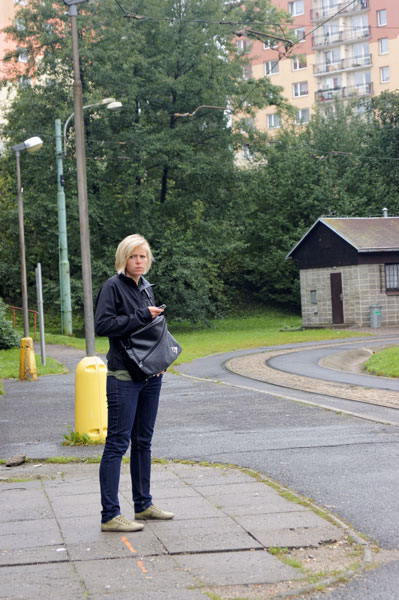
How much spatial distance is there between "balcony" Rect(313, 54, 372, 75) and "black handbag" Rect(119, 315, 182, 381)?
79.2m

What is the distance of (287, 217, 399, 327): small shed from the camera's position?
42.0m

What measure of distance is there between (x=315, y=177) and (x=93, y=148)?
15754mm

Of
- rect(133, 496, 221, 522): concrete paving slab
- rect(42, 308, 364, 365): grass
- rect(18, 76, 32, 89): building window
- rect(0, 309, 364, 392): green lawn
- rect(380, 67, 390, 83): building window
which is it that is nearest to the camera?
rect(133, 496, 221, 522): concrete paving slab

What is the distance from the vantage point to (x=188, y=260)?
136 ft

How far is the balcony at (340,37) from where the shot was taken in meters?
80.3

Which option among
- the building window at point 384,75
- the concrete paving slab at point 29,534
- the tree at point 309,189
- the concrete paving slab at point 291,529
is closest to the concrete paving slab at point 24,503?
the concrete paving slab at point 29,534

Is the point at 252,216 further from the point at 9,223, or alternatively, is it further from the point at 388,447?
the point at 388,447

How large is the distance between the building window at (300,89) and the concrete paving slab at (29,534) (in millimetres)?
81472

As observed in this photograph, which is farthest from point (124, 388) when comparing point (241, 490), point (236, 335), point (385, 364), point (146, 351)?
point (236, 335)

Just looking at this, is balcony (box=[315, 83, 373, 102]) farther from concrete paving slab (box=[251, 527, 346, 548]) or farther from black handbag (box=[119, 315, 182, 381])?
concrete paving slab (box=[251, 527, 346, 548])

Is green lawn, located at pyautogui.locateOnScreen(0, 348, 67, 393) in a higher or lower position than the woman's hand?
lower

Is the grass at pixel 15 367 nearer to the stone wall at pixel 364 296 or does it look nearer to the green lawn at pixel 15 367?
the green lawn at pixel 15 367

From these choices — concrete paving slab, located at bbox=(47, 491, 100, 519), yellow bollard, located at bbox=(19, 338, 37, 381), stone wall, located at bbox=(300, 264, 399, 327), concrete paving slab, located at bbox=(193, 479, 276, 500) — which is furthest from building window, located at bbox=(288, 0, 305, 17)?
concrete paving slab, located at bbox=(47, 491, 100, 519)

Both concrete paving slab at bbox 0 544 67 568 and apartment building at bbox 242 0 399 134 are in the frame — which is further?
apartment building at bbox 242 0 399 134
